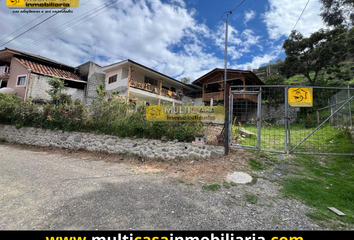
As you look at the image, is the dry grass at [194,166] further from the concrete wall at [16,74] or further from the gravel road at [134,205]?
the concrete wall at [16,74]

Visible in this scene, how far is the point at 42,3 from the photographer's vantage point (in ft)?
22.3

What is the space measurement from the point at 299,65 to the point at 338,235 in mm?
20752

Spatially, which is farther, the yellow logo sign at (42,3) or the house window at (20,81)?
the house window at (20,81)

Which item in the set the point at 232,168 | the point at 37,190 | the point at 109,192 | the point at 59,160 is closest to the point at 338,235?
the point at 232,168

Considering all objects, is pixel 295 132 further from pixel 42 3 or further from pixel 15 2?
pixel 15 2

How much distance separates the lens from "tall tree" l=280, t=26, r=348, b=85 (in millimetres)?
14969

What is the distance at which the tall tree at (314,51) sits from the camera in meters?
15.0

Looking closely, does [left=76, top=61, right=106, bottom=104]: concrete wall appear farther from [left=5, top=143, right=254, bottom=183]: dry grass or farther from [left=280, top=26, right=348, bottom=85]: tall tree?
[left=280, top=26, right=348, bottom=85]: tall tree

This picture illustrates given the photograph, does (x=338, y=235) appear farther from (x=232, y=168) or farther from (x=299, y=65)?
(x=299, y=65)

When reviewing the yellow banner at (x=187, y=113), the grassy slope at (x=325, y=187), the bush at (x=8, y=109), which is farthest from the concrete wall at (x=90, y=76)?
the grassy slope at (x=325, y=187)

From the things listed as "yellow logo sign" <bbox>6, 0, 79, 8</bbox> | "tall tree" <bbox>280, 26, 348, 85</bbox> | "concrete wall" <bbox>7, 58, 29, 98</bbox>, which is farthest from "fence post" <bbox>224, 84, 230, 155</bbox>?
"concrete wall" <bbox>7, 58, 29, 98</bbox>

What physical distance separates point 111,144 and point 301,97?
6721mm

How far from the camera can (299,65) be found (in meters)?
17.0

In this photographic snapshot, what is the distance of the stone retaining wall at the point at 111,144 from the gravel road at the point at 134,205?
1.26m
